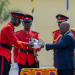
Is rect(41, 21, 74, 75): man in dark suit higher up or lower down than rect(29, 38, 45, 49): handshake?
lower down

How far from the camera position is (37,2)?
13.0m

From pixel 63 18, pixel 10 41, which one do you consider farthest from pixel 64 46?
pixel 63 18

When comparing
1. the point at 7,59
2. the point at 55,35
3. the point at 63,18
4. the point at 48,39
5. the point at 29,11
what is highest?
the point at 29,11

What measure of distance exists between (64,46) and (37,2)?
375 inches

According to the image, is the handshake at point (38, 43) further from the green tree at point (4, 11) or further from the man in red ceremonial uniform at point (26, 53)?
the green tree at point (4, 11)

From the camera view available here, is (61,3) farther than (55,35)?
Yes

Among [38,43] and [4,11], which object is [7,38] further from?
[4,11]

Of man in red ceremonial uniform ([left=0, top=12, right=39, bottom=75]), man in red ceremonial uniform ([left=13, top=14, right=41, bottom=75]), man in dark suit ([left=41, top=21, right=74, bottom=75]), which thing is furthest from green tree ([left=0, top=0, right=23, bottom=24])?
man in dark suit ([left=41, top=21, right=74, bottom=75])

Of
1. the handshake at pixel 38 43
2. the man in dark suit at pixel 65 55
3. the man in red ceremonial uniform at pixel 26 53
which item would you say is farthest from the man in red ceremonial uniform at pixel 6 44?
the man in dark suit at pixel 65 55

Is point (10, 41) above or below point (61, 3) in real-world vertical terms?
below

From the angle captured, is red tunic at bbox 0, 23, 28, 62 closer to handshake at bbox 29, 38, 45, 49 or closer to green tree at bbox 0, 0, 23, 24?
handshake at bbox 29, 38, 45, 49

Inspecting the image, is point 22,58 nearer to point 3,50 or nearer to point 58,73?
point 3,50

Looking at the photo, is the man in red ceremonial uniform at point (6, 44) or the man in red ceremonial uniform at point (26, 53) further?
the man in red ceremonial uniform at point (26, 53)

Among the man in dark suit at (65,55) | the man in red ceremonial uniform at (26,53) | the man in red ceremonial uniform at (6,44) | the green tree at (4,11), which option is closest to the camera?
the man in dark suit at (65,55)
